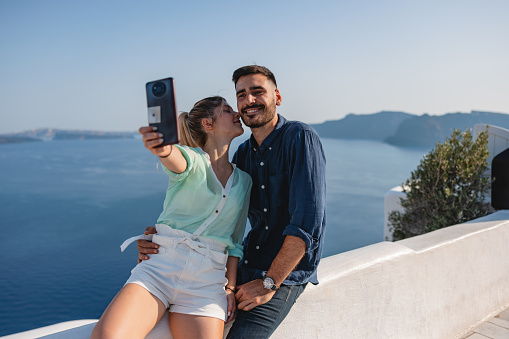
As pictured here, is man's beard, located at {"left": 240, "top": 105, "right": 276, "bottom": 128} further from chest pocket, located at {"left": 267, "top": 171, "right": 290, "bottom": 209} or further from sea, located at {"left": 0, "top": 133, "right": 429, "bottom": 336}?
sea, located at {"left": 0, "top": 133, "right": 429, "bottom": 336}

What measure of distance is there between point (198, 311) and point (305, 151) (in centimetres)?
74

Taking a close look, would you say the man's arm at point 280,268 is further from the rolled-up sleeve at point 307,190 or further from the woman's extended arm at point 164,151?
the woman's extended arm at point 164,151

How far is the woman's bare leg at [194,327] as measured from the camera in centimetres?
147

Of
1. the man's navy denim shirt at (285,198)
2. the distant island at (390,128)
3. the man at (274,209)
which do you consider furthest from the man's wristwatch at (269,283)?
the distant island at (390,128)

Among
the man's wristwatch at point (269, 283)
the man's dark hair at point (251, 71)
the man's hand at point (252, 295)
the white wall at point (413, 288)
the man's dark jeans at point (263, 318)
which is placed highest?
the man's dark hair at point (251, 71)

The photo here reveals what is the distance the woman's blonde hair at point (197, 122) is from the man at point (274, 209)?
133 mm

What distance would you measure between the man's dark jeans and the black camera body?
754 mm

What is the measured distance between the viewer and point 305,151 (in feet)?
5.48

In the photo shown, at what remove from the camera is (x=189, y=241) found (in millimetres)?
1584

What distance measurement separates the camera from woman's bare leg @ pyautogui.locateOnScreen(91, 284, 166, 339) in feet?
4.31

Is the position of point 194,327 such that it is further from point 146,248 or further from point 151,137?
point 151,137

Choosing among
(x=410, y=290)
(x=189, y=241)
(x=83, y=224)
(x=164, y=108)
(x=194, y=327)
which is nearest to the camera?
(x=164, y=108)

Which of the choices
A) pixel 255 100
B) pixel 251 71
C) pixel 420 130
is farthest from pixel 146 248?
pixel 420 130

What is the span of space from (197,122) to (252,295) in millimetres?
802
